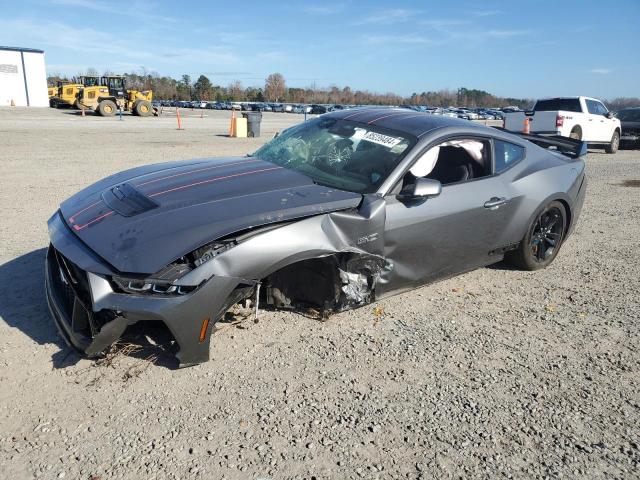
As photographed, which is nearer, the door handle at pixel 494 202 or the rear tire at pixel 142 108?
the door handle at pixel 494 202

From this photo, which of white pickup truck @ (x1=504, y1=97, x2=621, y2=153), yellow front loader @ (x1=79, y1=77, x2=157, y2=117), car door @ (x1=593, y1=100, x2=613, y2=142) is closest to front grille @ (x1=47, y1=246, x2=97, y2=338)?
white pickup truck @ (x1=504, y1=97, x2=621, y2=153)

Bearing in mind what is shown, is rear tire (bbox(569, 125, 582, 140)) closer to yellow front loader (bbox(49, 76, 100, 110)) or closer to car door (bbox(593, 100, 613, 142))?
car door (bbox(593, 100, 613, 142))

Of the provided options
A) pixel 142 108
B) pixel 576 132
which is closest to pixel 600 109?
pixel 576 132

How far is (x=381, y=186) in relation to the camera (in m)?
3.66

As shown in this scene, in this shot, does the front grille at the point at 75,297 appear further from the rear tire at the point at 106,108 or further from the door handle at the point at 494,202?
the rear tire at the point at 106,108

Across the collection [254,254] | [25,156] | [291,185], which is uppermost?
[291,185]

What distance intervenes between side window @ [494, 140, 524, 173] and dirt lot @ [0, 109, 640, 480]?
1095mm

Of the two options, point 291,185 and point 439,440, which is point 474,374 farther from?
point 291,185

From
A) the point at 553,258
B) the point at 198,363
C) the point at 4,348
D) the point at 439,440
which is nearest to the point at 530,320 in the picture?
the point at 553,258

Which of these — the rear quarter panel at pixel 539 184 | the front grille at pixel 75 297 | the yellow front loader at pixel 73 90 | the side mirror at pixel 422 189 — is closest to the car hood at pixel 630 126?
the rear quarter panel at pixel 539 184

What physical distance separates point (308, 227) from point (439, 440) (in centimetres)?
146

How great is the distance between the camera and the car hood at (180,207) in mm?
2830

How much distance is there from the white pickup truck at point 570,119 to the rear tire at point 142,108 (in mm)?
23081

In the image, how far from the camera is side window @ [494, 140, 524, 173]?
14.9ft
